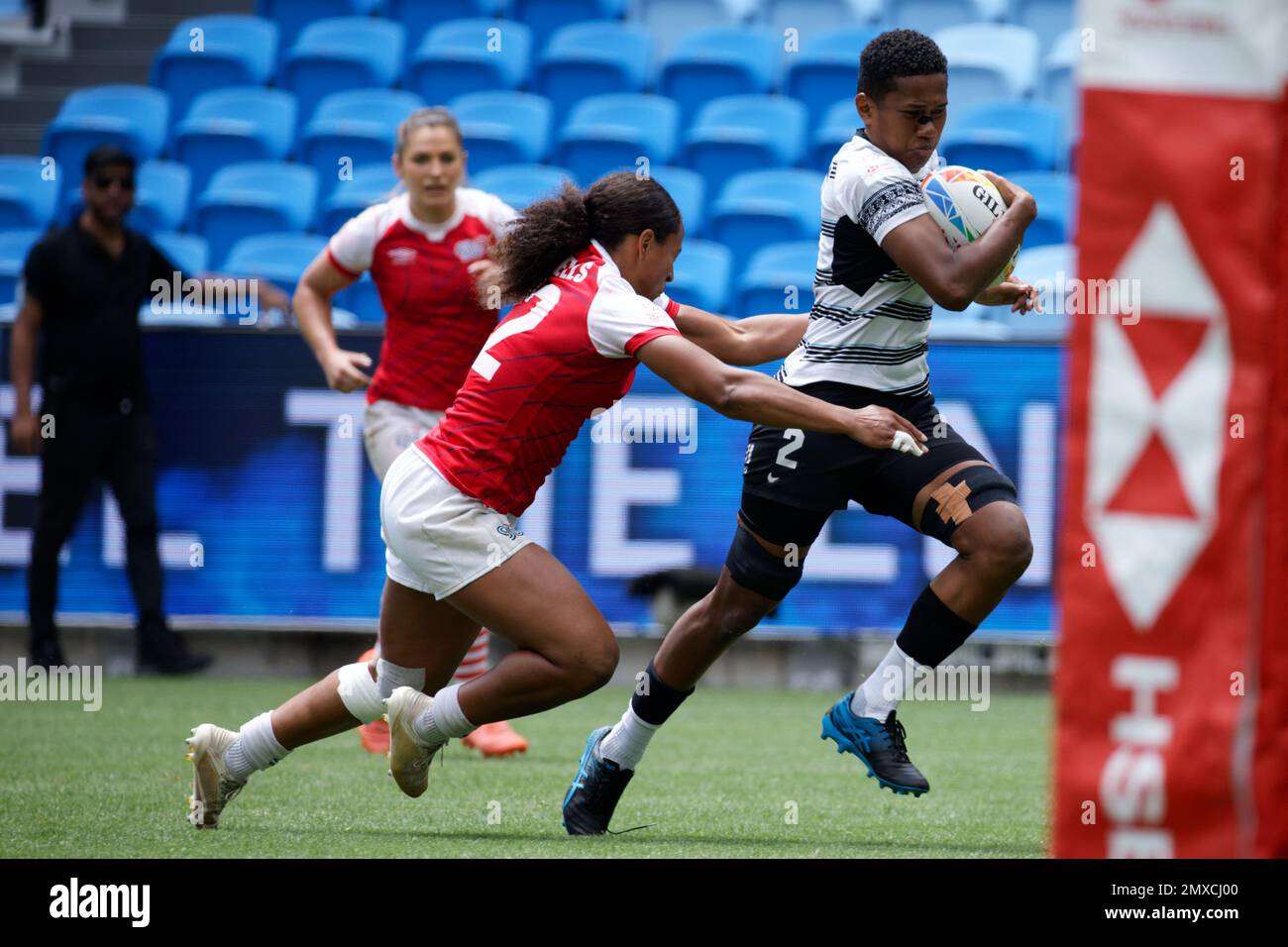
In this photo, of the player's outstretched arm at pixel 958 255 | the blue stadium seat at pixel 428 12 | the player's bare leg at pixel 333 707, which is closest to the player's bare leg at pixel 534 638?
the player's bare leg at pixel 333 707

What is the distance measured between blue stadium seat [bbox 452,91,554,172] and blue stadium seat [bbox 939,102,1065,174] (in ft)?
9.34

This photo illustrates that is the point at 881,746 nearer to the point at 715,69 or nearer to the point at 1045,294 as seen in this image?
the point at 1045,294

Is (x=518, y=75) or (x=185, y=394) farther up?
(x=518, y=75)

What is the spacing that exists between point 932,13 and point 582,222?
8908mm


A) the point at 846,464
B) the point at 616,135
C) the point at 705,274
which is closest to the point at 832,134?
the point at 616,135

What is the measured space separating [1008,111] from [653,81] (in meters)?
2.79

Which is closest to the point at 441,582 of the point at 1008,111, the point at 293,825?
the point at 293,825

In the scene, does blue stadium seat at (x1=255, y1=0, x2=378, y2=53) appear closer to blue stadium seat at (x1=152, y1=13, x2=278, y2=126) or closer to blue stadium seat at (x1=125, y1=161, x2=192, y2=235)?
blue stadium seat at (x1=152, y1=13, x2=278, y2=126)

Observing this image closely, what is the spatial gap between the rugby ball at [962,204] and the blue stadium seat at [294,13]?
9678mm

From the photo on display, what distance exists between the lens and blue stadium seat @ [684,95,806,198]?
468 inches

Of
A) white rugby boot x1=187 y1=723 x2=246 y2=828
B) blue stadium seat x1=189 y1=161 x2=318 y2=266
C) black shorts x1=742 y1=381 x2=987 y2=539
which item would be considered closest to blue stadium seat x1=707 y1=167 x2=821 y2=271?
blue stadium seat x1=189 y1=161 x2=318 y2=266

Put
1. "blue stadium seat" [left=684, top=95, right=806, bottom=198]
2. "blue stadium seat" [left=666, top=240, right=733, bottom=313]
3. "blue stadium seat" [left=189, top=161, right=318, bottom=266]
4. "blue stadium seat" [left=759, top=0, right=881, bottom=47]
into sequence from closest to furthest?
"blue stadium seat" [left=666, top=240, right=733, bottom=313] < "blue stadium seat" [left=189, top=161, right=318, bottom=266] < "blue stadium seat" [left=684, top=95, right=806, bottom=198] < "blue stadium seat" [left=759, top=0, right=881, bottom=47]

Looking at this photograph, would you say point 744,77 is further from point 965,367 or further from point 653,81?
point 965,367

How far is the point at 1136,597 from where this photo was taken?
2.47 meters
